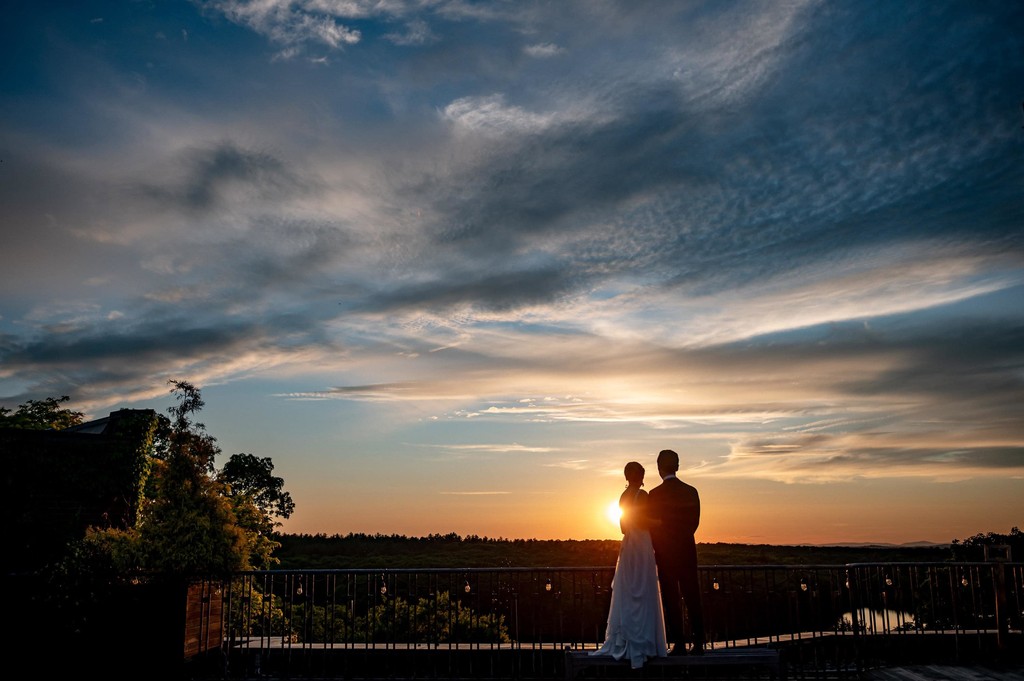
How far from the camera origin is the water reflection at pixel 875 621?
493 inches

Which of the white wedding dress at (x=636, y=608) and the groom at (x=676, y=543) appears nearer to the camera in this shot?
the white wedding dress at (x=636, y=608)

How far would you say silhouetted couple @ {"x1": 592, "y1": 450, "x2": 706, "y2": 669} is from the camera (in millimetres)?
9328

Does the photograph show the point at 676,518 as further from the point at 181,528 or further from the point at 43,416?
the point at 43,416

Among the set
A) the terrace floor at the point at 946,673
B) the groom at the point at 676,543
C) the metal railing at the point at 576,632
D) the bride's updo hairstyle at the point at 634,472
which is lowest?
the terrace floor at the point at 946,673

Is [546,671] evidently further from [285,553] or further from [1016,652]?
[285,553]

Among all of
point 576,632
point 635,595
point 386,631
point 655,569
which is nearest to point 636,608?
point 635,595

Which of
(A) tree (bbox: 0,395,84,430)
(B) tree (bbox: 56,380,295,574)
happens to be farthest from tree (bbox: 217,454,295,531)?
(B) tree (bbox: 56,380,295,574)

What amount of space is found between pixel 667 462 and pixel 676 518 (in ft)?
2.20

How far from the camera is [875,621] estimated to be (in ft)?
42.5

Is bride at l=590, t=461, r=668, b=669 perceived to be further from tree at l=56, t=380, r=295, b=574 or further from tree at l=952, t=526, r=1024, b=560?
tree at l=952, t=526, r=1024, b=560

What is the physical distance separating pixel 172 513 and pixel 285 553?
112 feet

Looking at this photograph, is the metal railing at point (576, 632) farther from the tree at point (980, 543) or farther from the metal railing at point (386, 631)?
the tree at point (980, 543)

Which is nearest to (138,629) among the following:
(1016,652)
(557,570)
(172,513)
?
(172,513)

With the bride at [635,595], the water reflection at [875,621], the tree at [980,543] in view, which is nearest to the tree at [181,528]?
the bride at [635,595]
